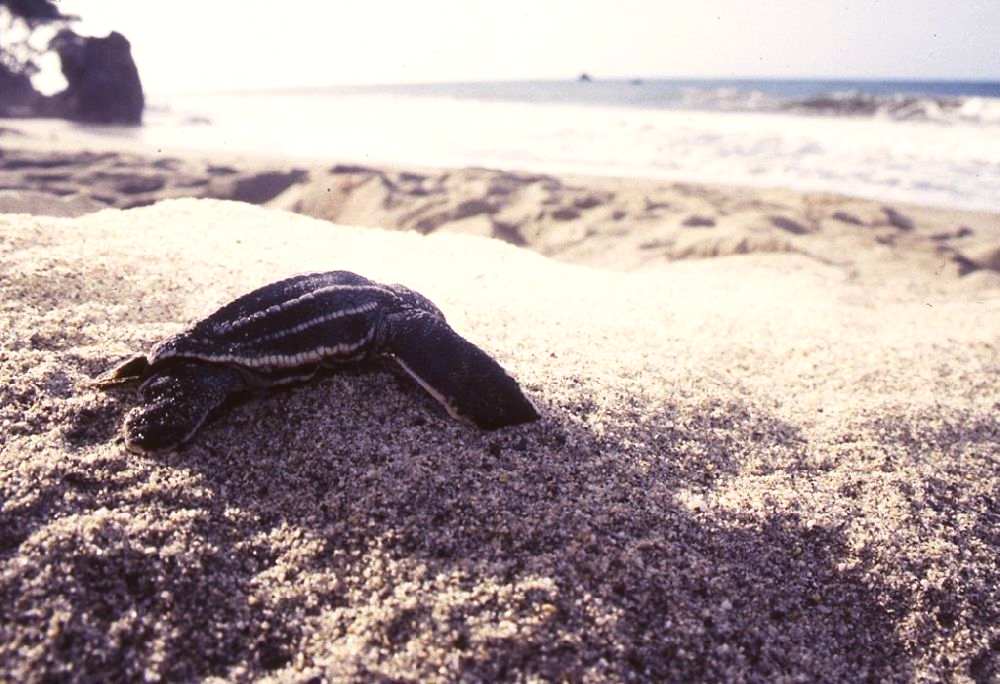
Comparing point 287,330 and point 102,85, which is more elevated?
point 102,85

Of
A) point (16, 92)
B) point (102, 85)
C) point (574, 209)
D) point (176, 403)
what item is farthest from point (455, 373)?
point (16, 92)

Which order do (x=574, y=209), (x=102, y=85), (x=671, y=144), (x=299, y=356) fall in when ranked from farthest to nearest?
(x=102, y=85)
(x=671, y=144)
(x=574, y=209)
(x=299, y=356)

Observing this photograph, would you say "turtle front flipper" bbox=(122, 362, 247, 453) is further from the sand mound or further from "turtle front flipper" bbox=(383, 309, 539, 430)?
"turtle front flipper" bbox=(383, 309, 539, 430)

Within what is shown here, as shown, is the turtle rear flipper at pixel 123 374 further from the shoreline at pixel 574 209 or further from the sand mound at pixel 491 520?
the shoreline at pixel 574 209

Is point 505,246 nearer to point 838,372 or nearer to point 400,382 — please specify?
point 838,372

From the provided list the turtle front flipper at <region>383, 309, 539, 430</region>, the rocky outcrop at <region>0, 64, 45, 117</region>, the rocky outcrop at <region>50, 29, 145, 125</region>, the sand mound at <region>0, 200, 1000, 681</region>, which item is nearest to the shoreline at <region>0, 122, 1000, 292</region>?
the sand mound at <region>0, 200, 1000, 681</region>

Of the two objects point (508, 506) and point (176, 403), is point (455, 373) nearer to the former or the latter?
point (508, 506)

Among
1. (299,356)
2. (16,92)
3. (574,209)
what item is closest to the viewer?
(299,356)

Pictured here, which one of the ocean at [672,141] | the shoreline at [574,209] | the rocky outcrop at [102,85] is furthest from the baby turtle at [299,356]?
the rocky outcrop at [102,85]
